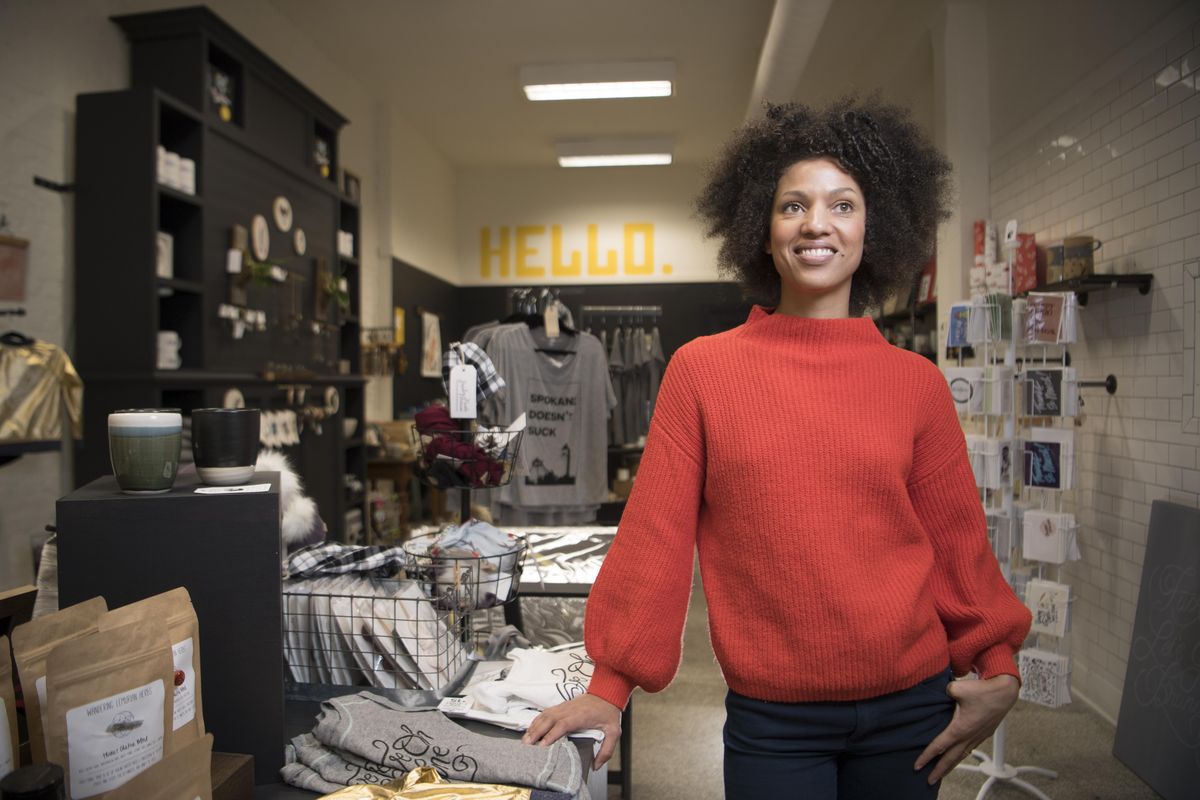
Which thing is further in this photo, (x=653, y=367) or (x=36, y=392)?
(x=653, y=367)

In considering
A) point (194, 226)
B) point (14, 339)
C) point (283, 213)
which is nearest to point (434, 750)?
point (14, 339)

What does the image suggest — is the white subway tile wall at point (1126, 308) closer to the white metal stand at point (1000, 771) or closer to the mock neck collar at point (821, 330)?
the white metal stand at point (1000, 771)

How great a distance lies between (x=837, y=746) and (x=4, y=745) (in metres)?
1.00

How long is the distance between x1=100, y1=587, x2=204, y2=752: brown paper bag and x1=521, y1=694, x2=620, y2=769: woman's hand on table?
0.45 metres

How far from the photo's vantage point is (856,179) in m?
1.31

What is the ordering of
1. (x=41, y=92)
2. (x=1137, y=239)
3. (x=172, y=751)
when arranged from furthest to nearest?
1. (x=41, y=92)
2. (x=1137, y=239)
3. (x=172, y=751)

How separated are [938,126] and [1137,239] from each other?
1.94 metres

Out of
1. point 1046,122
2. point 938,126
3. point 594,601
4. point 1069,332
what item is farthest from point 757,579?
point 938,126

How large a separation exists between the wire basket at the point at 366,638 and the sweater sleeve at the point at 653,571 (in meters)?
0.43

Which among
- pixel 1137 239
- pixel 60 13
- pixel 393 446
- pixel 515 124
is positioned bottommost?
pixel 393 446

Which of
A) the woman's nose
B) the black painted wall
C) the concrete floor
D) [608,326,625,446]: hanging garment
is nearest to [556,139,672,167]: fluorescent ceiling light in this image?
the black painted wall

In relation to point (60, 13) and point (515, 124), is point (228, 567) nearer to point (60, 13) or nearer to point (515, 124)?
point (60, 13)

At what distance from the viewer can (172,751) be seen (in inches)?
37.2

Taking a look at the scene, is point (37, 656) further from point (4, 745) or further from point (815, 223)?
point (815, 223)
